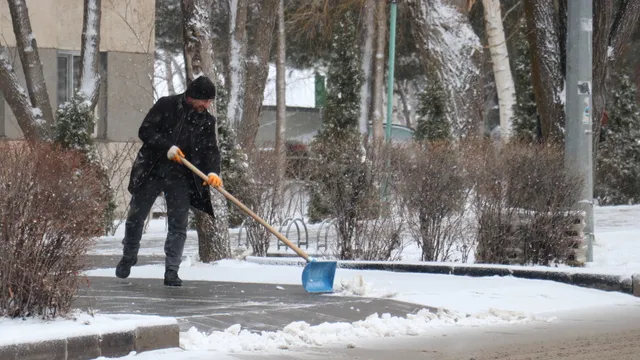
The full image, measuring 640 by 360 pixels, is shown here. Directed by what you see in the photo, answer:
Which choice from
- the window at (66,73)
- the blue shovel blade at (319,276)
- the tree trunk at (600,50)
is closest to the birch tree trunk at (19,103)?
the window at (66,73)

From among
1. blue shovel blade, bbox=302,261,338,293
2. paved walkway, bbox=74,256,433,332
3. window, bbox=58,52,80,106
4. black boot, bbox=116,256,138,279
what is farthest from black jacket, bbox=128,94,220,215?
window, bbox=58,52,80,106

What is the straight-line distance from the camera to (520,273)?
1152 cm

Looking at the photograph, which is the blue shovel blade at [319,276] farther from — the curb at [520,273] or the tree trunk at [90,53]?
the tree trunk at [90,53]

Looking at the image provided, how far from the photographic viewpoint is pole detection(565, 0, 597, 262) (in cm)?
1331

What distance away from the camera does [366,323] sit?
851cm

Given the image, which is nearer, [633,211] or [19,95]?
[19,95]

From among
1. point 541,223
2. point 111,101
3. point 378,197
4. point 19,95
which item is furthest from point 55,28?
point 541,223

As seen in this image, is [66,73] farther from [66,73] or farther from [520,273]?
[520,273]

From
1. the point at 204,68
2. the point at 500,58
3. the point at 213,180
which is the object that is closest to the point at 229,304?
the point at 213,180

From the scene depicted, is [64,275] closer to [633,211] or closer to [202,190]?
[202,190]

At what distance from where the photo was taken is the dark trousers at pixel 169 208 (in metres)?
10.4

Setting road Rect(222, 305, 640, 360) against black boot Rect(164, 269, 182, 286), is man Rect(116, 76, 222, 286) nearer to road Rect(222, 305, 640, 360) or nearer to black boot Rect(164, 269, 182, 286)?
black boot Rect(164, 269, 182, 286)

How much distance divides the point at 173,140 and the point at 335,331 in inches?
119

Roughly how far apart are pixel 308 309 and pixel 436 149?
14.3ft
